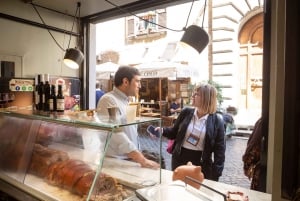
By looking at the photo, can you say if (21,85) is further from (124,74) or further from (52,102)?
(124,74)

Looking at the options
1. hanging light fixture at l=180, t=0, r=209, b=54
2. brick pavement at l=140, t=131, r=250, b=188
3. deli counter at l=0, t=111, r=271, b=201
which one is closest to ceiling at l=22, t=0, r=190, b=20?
hanging light fixture at l=180, t=0, r=209, b=54

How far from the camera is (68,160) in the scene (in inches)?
58.6

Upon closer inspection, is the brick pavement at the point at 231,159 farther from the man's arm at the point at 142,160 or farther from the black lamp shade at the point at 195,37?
the black lamp shade at the point at 195,37

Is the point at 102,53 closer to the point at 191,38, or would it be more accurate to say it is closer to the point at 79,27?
the point at 79,27

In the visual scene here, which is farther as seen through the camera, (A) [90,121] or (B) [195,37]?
(B) [195,37]

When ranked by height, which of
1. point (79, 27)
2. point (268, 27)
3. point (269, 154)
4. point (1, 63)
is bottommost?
point (269, 154)

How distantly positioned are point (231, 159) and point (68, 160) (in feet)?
13.7

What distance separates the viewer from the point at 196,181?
1.09 m

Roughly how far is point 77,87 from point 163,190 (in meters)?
2.58

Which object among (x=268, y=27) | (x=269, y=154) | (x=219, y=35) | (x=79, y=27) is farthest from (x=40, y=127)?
(x=219, y=35)

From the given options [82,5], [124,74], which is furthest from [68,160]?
[82,5]

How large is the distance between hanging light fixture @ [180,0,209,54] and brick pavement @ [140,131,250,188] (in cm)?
84

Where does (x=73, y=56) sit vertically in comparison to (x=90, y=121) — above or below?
above

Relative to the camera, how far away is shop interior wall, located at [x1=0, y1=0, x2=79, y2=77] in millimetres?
2607
